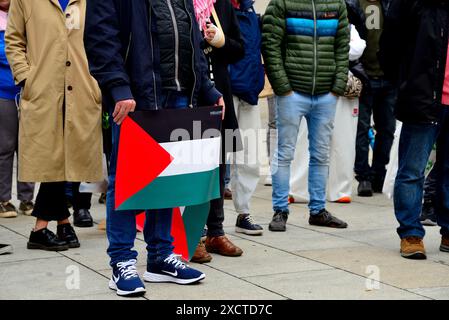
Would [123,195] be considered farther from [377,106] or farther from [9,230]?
[377,106]

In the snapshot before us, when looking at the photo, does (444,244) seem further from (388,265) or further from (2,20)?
(2,20)

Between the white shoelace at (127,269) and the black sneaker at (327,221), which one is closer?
the white shoelace at (127,269)

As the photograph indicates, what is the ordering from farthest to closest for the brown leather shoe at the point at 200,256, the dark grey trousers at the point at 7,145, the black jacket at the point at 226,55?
the dark grey trousers at the point at 7,145 → the black jacket at the point at 226,55 → the brown leather shoe at the point at 200,256

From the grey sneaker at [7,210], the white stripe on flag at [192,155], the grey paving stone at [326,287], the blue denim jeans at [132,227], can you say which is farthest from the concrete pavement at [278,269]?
the white stripe on flag at [192,155]

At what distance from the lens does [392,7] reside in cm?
654

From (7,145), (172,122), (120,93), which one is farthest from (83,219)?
(120,93)

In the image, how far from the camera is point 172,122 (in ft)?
17.4

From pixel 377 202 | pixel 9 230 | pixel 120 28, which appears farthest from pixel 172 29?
pixel 377 202

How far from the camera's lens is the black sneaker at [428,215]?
7875 mm

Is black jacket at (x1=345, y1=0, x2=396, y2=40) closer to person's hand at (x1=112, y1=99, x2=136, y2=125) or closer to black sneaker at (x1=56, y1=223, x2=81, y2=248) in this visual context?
black sneaker at (x1=56, y1=223, x2=81, y2=248)

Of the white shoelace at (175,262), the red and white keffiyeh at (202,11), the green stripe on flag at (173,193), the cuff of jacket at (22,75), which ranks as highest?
the red and white keffiyeh at (202,11)

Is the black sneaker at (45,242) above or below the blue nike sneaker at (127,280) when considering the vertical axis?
below

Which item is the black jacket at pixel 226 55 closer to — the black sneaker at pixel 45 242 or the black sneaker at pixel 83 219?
the black sneaker at pixel 45 242

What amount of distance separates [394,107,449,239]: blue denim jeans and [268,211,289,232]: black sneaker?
1.20 metres
